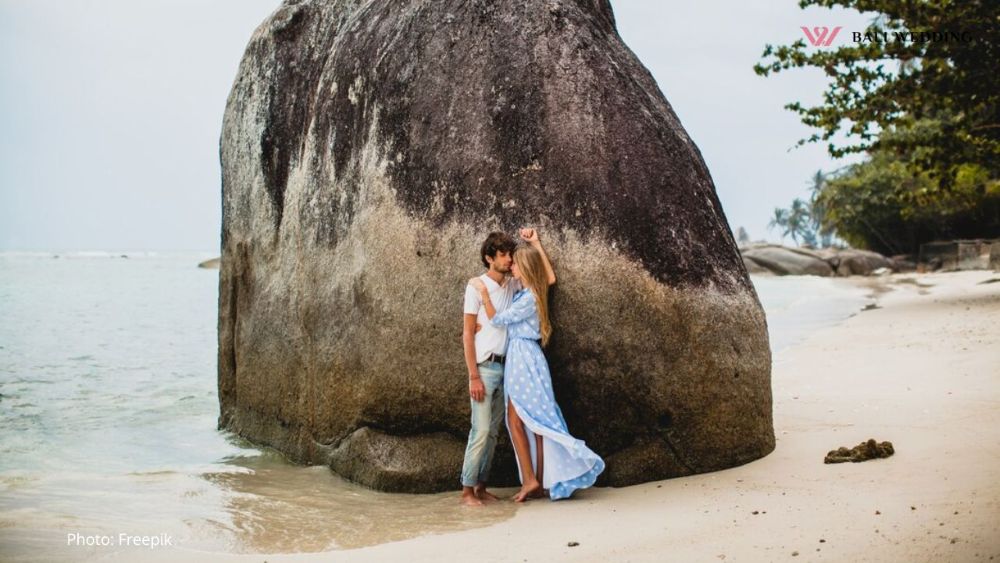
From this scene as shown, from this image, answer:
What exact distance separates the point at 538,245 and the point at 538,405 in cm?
101

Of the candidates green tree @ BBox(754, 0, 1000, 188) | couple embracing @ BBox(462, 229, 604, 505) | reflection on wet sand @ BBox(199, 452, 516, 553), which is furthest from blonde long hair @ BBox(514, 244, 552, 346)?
green tree @ BBox(754, 0, 1000, 188)

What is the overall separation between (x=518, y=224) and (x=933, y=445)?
2.92 metres

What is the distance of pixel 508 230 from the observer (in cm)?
598

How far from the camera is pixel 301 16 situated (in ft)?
27.7

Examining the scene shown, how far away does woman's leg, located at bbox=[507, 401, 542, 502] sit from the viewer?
5723 mm

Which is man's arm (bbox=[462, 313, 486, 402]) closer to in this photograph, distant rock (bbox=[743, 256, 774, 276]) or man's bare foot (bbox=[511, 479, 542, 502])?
man's bare foot (bbox=[511, 479, 542, 502])

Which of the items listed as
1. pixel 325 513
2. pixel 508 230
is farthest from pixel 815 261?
pixel 325 513

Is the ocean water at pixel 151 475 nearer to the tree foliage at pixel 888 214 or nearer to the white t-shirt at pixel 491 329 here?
the white t-shirt at pixel 491 329

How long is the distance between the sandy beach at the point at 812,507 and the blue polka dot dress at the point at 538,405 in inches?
6.4

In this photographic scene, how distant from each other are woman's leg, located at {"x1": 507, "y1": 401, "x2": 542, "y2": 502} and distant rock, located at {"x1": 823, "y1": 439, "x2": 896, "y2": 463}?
1821 mm

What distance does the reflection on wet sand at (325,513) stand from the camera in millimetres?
5176

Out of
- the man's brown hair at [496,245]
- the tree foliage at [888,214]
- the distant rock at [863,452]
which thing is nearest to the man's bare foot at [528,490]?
the man's brown hair at [496,245]

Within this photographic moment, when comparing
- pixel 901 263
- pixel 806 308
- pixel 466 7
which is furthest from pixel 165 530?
pixel 901 263

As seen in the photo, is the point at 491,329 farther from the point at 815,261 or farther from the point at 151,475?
the point at 815,261
